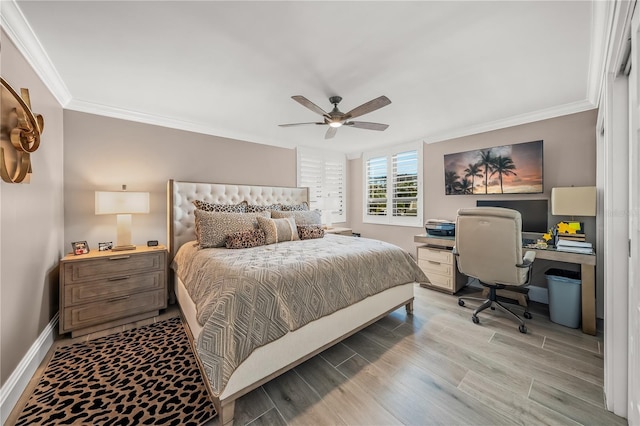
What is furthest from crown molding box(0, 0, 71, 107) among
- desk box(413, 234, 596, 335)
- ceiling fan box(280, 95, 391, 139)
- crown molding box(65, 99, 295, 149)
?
desk box(413, 234, 596, 335)

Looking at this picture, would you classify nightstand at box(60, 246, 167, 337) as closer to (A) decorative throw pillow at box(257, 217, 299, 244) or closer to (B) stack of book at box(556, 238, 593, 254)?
(A) decorative throw pillow at box(257, 217, 299, 244)

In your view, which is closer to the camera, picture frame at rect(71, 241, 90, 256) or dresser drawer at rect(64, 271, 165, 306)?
dresser drawer at rect(64, 271, 165, 306)

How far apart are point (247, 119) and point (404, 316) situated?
127 inches

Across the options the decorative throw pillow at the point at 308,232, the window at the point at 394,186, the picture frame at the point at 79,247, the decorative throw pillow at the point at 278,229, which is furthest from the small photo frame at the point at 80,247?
the window at the point at 394,186

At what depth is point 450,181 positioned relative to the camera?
3947mm

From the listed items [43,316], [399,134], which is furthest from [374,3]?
[43,316]

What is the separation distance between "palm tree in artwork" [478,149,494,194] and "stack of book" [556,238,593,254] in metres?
1.15

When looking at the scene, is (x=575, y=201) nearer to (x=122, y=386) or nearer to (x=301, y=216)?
(x=301, y=216)

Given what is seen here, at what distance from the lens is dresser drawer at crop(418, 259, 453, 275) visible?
11.1ft

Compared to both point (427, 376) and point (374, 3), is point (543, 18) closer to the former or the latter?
point (374, 3)

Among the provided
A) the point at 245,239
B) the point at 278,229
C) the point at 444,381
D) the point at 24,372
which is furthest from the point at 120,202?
the point at 444,381

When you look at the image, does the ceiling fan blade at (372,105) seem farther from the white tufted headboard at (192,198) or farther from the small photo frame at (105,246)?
the small photo frame at (105,246)

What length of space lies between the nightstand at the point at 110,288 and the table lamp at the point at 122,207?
190mm

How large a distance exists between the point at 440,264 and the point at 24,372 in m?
4.21
